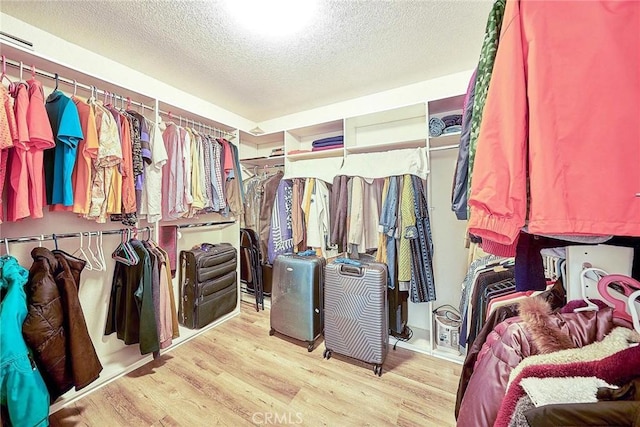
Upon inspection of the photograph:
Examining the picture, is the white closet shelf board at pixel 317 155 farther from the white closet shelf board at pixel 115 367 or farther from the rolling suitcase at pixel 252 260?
the white closet shelf board at pixel 115 367

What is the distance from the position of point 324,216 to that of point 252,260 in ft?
3.73

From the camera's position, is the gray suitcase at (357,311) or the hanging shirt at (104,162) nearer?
the hanging shirt at (104,162)

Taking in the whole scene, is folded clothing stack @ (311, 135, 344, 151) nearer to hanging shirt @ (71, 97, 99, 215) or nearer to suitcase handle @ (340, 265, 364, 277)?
suitcase handle @ (340, 265, 364, 277)

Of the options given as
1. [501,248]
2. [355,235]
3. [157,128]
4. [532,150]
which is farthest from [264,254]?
[532,150]

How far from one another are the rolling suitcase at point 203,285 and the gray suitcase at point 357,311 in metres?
1.16

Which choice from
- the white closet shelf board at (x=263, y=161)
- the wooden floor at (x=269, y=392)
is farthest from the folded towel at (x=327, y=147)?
the wooden floor at (x=269, y=392)

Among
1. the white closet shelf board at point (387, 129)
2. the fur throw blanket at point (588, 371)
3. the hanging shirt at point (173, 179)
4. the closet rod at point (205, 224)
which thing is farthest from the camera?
the closet rod at point (205, 224)

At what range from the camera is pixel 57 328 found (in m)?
1.26

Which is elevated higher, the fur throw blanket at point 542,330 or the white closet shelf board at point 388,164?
the white closet shelf board at point 388,164

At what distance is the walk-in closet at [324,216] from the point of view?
1.71ft

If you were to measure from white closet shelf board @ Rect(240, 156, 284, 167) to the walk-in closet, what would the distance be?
102 millimetres

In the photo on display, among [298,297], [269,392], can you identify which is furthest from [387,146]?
[269,392]

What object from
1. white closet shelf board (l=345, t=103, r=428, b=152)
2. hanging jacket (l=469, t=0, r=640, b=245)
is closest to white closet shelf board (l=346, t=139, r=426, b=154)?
white closet shelf board (l=345, t=103, r=428, b=152)

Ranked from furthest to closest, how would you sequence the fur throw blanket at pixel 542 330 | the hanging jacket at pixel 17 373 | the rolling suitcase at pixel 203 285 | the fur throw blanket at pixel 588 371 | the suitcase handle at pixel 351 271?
the rolling suitcase at pixel 203 285 → the suitcase handle at pixel 351 271 → the hanging jacket at pixel 17 373 → the fur throw blanket at pixel 542 330 → the fur throw blanket at pixel 588 371
